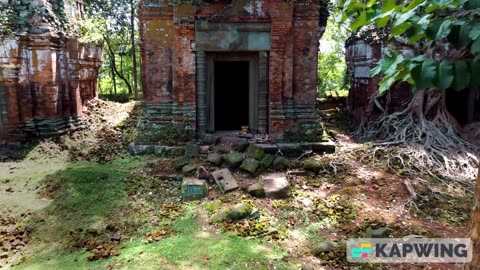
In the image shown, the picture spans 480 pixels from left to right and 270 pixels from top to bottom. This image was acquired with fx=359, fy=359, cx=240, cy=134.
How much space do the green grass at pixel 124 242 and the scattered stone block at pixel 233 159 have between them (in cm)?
135

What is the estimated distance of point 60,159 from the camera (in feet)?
26.3

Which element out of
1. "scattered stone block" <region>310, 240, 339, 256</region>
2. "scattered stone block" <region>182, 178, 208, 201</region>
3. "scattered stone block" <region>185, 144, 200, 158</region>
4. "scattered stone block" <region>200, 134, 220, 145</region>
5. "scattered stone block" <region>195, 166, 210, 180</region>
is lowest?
"scattered stone block" <region>310, 240, 339, 256</region>

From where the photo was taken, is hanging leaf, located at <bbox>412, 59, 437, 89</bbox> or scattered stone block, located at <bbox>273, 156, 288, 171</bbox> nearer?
hanging leaf, located at <bbox>412, 59, 437, 89</bbox>

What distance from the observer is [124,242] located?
484 centimetres

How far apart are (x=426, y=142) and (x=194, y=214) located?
5223 mm

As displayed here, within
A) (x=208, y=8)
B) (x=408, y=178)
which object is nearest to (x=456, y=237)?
(x=408, y=178)

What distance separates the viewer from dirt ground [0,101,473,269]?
4391 millimetres

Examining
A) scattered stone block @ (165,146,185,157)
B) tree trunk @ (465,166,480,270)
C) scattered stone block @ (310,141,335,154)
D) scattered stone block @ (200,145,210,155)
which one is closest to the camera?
tree trunk @ (465,166,480,270)

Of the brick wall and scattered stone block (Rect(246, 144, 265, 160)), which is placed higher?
the brick wall

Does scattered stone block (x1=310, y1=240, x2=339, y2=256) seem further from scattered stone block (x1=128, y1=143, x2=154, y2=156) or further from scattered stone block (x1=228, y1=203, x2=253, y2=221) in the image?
scattered stone block (x1=128, y1=143, x2=154, y2=156)

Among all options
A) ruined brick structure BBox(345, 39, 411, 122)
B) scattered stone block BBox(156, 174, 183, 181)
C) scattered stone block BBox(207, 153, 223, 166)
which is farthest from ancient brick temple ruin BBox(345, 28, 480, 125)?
scattered stone block BBox(156, 174, 183, 181)

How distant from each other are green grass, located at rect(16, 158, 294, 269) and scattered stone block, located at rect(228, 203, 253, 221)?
0.39 meters

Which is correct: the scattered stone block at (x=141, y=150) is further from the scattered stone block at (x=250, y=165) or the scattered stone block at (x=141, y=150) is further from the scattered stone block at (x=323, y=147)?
the scattered stone block at (x=323, y=147)

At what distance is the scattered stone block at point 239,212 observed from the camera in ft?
17.0
